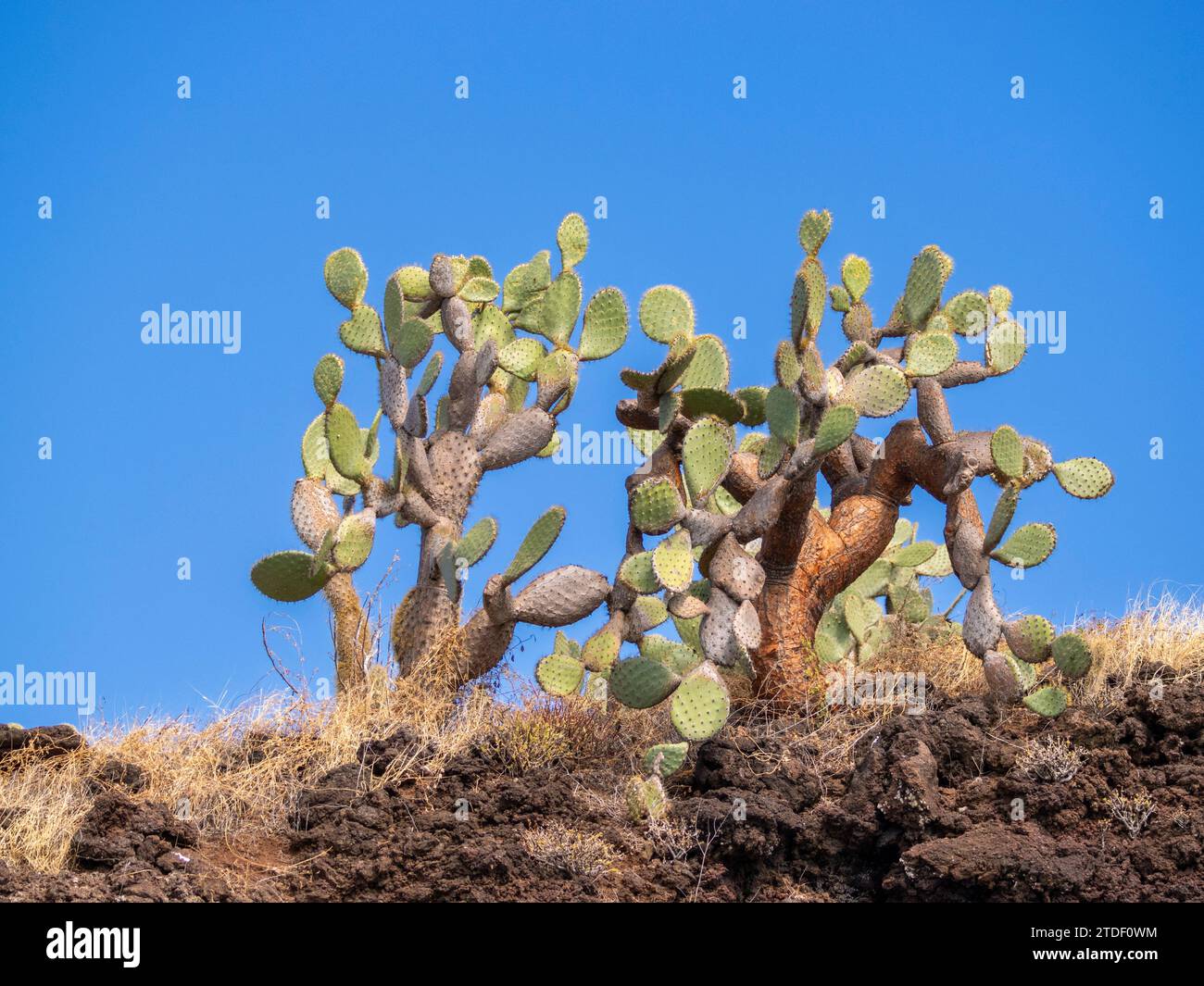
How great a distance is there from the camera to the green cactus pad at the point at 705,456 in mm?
8297

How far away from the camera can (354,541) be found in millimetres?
8969

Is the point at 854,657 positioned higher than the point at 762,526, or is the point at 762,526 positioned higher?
the point at 762,526

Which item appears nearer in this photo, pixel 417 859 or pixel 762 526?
pixel 417 859

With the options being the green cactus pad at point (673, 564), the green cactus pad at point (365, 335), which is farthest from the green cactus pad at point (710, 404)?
the green cactus pad at point (365, 335)

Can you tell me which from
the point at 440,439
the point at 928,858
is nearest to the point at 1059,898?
the point at 928,858

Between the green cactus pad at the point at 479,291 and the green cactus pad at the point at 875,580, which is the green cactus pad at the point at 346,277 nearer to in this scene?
the green cactus pad at the point at 479,291

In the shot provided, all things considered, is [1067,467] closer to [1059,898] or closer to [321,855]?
[1059,898]

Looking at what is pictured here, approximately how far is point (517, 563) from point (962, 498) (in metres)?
2.24

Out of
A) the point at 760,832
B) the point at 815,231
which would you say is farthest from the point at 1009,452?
the point at 760,832

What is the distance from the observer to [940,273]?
8.77m

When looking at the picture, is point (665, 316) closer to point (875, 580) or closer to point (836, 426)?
point (836, 426)

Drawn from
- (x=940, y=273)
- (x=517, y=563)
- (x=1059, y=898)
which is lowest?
(x=1059, y=898)

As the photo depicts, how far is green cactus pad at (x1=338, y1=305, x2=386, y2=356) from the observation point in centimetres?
938

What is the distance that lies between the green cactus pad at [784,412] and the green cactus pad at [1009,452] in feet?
3.22
